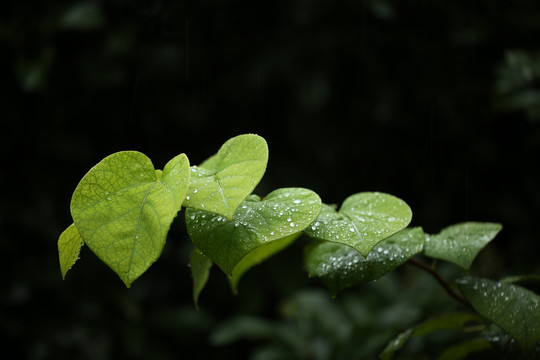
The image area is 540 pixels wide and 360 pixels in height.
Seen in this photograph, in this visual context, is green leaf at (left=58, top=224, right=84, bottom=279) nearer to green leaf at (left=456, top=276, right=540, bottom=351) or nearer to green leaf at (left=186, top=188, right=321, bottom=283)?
green leaf at (left=186, top=188, right=321, bottom=283)

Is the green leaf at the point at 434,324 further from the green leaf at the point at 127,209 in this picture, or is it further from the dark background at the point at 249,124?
the dark background at the point at 249,124

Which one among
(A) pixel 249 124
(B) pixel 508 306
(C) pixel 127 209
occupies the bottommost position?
(A) pixel 249 124

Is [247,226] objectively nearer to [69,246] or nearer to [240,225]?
[240,225]

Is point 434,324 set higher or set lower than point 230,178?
lower

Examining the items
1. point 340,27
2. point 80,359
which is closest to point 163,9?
point 340,27

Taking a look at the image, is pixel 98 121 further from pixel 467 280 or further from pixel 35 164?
pixel 467 280

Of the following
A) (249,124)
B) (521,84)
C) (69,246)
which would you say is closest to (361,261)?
(69,246)

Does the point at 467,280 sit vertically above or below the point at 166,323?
above
